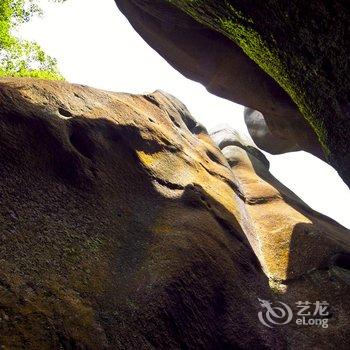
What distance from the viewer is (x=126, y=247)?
22.8 feet

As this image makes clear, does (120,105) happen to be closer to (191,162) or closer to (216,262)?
(191,162)

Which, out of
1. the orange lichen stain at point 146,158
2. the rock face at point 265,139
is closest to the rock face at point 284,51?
the orange lichen stain at point 146,158

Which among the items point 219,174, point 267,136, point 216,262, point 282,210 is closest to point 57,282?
point 216,262

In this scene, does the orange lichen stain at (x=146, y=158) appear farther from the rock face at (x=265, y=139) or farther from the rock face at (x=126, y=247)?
the rock face at (x=265, y=139)

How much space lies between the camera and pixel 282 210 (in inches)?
527

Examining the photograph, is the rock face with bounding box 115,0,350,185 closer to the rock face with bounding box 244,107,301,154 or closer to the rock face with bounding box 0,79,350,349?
the rock face with bounding box 0,79,350,349

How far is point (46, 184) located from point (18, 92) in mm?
2192

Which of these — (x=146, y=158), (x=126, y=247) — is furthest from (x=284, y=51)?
(x=126, y=247)

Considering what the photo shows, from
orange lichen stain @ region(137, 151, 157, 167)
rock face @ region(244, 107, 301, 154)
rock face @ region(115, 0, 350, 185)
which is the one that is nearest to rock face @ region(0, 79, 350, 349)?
orange lichen stain @ region(137, 151, 157, 167)

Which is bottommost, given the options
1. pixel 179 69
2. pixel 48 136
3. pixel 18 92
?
pixel 48 136

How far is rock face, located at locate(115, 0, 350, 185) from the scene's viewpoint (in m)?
6.44

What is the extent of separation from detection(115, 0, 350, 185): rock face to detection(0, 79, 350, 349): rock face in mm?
3202

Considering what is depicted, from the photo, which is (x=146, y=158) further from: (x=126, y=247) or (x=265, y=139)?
(x=265, y=139)

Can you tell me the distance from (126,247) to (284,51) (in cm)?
524
